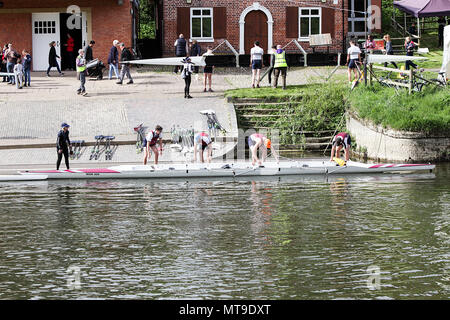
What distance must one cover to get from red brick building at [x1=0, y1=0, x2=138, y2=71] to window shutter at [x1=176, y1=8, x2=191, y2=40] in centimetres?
292

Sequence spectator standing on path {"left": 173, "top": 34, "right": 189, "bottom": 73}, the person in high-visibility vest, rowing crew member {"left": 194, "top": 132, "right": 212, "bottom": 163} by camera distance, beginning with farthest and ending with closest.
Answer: spectator standing on path {"left": 173, "top": 34, "right": 189, "bottom": 73}
the person in high-visibility vest
rowing crew member {"left": 194, "top": 132, "right": 212, "bottom": 163}

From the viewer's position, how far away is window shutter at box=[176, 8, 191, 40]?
4859 centimetres

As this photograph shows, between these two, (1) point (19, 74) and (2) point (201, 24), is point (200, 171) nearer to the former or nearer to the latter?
(1) point (19, 74)

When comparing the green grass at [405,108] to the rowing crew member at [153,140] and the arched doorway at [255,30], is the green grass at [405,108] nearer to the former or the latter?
the rowing crew member at [153,140]

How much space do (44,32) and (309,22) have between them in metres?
13.4

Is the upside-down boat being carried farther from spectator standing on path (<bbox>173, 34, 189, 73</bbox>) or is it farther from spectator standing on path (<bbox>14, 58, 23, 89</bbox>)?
spectator standing on path (<bbox>173, 34, 189, 73</bbox>)

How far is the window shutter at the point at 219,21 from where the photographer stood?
4869 centimetres

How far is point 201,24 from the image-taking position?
4884cm

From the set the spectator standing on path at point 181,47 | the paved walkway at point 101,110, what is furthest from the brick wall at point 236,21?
the paved walkway at point 101,110

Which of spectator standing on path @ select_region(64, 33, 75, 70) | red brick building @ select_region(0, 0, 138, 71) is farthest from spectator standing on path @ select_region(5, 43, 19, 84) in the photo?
spectator standing on path @ select_region(64, 33, 75, 70)

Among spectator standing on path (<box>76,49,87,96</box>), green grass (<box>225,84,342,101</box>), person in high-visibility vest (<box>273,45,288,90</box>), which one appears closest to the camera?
green grass (<box>225,84,342,101</box>)

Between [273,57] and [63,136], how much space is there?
13.5 meters

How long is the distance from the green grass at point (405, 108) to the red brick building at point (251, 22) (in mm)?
12981
